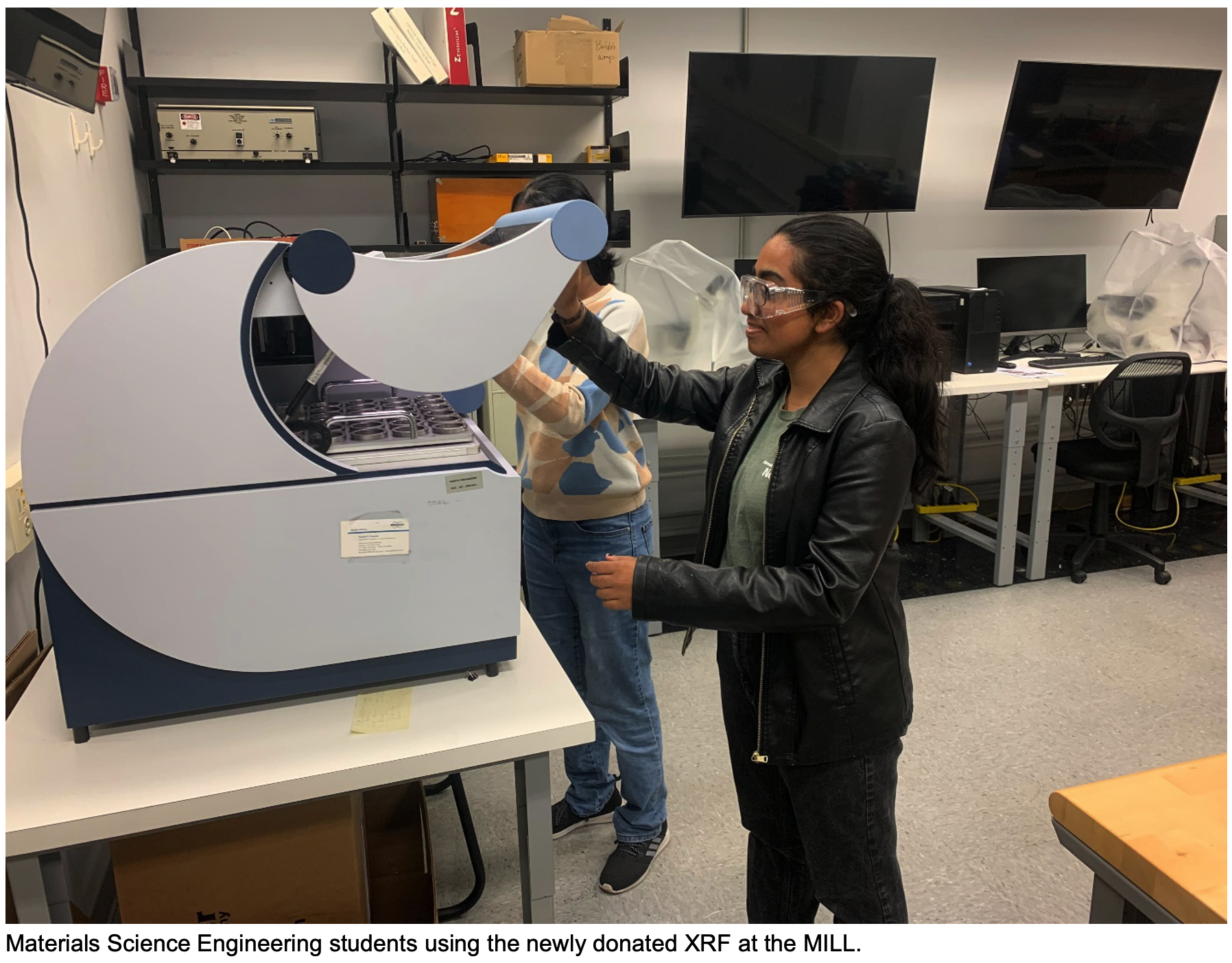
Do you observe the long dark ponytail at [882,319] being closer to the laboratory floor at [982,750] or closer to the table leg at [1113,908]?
the table leg at [1113,908]

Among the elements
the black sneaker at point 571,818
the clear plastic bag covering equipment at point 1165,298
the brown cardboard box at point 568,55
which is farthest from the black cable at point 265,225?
the clear plastic bag covering equipment at point 1165,298

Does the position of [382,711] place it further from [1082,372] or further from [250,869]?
[1082,372]

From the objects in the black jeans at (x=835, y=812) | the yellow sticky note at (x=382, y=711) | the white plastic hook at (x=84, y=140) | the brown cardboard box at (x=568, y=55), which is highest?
the brown cardboard box at (x=568, y=55)

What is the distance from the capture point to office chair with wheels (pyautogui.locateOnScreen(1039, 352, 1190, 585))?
10.5ft

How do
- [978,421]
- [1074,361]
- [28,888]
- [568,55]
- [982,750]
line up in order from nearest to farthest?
[28,888] < [982,750] < [568,55] < [1074,361] < [978,421]

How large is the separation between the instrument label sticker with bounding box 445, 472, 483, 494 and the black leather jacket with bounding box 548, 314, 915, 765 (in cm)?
25

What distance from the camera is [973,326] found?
3.34m

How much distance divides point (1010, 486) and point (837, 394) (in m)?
2.55

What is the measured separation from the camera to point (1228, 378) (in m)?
3.41

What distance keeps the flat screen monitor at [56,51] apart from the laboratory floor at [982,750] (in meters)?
1.71

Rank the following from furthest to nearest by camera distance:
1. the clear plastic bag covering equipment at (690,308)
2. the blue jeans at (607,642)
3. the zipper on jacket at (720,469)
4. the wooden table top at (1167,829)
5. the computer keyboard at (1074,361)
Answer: the computer keyboard at (1074,361) < the clear plastic bag covering equipment at (690,308) < the blue jeans at (607,642) < the zipper on jacket at (720,469) < the wooden table top at (1167,829)

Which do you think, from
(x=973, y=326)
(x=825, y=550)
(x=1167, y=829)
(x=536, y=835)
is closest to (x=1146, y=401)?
(x=973, y=326)

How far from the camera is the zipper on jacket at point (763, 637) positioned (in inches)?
46.7
